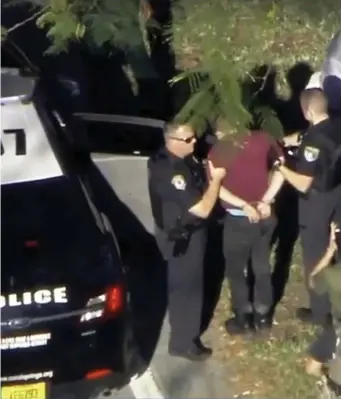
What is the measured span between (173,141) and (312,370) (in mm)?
1804

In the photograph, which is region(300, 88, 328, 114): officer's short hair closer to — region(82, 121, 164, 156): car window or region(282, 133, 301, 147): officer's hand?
region(282, 133, 301, 147): officer's hand

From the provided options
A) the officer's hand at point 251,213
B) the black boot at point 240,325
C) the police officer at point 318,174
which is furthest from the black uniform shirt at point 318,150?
the black boot at point 240,325

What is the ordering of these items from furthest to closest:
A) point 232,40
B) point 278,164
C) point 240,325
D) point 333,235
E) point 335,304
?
point 240,325 → point 278,164 → point 333,235 → point 335,304 → point 232,40

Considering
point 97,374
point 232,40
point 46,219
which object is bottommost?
point 97,374

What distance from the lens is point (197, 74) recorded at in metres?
3.60

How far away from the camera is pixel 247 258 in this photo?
6.89 meters

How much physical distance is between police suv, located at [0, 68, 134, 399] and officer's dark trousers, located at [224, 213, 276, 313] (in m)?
0.98

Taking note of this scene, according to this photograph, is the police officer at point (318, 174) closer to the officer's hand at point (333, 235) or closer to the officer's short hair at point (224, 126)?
the officer's hand at point (333, 235)

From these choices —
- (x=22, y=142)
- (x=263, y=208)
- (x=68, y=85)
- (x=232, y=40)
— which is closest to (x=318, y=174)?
(x=263, y=208)

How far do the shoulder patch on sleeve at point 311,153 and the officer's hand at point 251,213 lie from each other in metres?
0.49

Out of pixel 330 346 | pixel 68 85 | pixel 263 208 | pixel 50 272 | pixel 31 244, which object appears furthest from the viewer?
pixel 68 85

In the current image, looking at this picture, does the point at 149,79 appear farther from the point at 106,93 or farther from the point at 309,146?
the point at 309,146

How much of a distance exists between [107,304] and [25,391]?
0.65 meters

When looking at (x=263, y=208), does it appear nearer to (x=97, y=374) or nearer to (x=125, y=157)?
(x=97, y=374)
